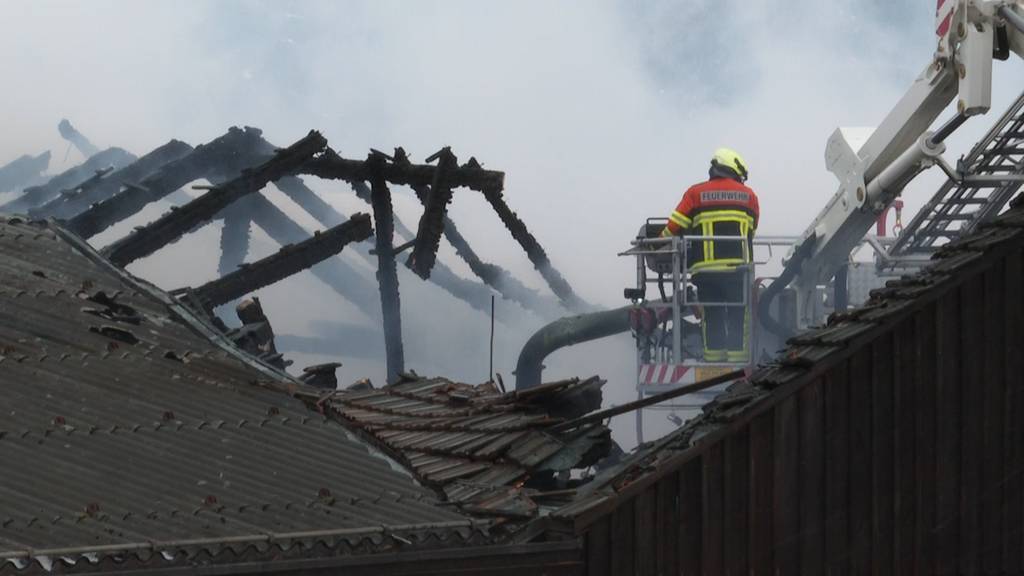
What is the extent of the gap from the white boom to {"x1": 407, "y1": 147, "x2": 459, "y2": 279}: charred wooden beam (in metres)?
3.83

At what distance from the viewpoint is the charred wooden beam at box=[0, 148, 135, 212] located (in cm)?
1997

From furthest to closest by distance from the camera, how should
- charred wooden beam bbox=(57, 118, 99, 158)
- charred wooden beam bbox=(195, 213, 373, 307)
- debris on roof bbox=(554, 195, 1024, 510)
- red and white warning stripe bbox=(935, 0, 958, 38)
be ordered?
charred wooden beam bbox=(57, 118, 99, 158) → charred wooden beam bbox=(195, 213, 373, 307) → red and white warning stripe bbox=(935, 0, 958, 38) → debris on roof bbox=(554, 195, 1024, 510)

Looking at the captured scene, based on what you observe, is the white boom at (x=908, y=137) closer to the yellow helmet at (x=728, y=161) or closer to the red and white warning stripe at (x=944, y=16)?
the red and white warning stripe at (x=944, y=16)

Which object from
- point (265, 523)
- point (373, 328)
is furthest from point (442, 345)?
point (265, 523)

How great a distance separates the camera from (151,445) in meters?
7.92

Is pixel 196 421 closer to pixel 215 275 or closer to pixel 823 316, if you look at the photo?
pixel 823 316

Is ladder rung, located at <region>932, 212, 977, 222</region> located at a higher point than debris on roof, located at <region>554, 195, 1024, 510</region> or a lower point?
higher

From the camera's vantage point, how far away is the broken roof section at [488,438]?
817 cm

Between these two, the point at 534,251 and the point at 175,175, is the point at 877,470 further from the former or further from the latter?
the point at 175,175

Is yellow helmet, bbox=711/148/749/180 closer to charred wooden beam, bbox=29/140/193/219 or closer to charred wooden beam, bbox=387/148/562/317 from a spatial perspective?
charred wooden beam, bbox=387/148/562/317

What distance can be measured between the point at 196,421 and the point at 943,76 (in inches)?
328

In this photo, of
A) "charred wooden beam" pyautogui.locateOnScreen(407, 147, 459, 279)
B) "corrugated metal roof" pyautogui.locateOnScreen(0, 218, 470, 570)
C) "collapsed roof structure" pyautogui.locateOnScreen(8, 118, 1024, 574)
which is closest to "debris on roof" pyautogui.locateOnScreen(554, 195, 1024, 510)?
"collapsed roof structure" pyautogui.locateOnScreen(8, 118, 1024, 574)

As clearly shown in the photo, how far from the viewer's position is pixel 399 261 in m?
20.3

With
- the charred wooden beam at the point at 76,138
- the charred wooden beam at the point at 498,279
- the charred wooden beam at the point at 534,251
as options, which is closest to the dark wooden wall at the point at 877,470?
the charred wooden beam at the point at 534,251
